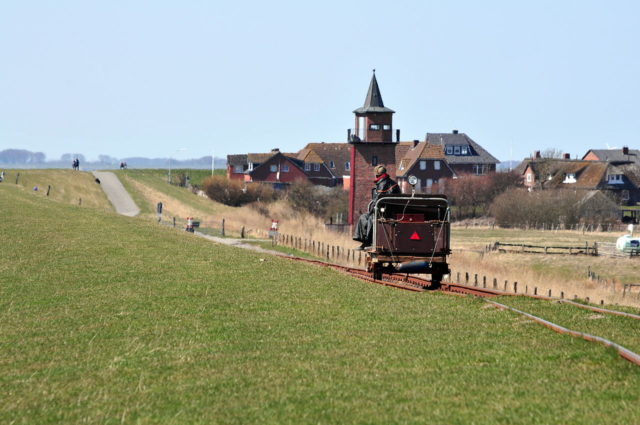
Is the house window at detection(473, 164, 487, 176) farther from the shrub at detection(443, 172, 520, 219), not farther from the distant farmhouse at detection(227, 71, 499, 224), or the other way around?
the shrub at detection(443, 172, 520, 219)

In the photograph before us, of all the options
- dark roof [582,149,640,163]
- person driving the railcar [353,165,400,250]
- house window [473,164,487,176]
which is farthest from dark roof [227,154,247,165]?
person driving the railcar [353,165,400,250]

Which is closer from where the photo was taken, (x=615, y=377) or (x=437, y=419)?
(x=437, y=419)

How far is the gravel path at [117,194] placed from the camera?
9097cm

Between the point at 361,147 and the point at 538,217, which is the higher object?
the point at 361,147

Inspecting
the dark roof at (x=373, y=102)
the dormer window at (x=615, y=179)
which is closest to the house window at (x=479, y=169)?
the dormer window at (x=615, y=179)

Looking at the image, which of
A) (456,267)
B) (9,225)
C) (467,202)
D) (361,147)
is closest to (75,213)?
(9,225)

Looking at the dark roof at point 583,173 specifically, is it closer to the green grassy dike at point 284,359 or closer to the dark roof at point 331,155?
A: the dark roof at point 331,155

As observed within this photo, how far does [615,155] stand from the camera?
15800 cm

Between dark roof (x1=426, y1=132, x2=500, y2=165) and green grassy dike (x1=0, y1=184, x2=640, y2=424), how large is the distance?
12649cm

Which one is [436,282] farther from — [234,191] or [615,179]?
[615,179]

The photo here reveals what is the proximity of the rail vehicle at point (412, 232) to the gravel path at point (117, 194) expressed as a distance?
62500 mm

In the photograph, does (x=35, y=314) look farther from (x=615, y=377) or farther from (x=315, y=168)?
(x=315, y=168)

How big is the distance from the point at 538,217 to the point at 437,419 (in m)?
91.0

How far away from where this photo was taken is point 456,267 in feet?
140
